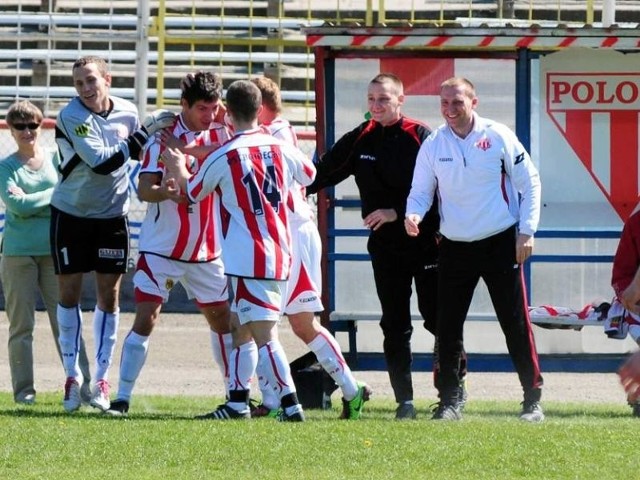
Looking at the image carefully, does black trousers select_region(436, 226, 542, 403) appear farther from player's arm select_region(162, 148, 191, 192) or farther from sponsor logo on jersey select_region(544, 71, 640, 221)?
sponsor logo on jersey select_region(544, 71, 640, 221)

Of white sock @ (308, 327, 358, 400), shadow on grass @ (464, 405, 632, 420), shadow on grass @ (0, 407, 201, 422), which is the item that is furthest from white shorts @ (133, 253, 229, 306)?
shadow on grass @ (464, 405, 632, 420)

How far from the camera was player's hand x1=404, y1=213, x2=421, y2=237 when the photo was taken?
830cm

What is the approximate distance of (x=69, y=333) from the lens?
29.5 ft

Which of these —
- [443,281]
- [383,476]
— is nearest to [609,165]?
[443,281]

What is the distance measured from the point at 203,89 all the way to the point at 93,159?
82cm

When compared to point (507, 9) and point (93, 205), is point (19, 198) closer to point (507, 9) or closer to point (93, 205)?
point (93, 205)

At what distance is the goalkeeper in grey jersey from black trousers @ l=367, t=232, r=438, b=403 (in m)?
1.60

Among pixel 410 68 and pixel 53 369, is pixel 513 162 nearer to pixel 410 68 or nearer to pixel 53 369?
pixel 410 68

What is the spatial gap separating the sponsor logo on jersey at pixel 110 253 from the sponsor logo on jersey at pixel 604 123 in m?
3.25

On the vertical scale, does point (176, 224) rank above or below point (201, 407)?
above

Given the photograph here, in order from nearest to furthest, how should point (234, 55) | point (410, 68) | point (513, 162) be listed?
point (513, 162)
point (410, 68)
point (234, 55)

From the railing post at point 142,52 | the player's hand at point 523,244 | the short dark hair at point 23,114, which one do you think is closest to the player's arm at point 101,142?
the short dark hair at point 23,114

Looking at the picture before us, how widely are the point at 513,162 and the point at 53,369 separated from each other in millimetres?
4883

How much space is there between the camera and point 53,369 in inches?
463
